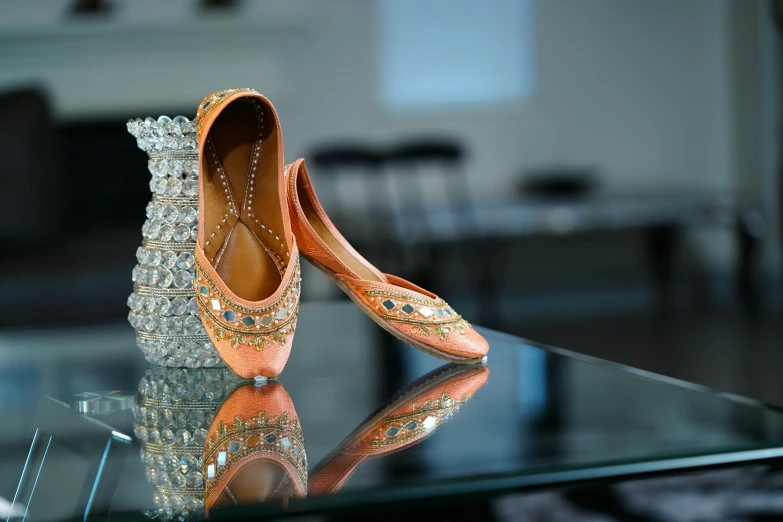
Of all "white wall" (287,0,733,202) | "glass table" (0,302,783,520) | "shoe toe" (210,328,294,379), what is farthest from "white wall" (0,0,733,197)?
"shoe toe" (210,328,294,379)

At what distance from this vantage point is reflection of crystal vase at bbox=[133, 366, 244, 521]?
438 mm

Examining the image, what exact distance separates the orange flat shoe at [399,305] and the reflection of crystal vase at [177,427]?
12 cm

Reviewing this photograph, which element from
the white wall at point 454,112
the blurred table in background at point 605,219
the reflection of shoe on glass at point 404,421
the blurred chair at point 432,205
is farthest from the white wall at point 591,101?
the reflection of shoe on glass at point 404,421

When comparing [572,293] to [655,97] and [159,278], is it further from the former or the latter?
[159,278]

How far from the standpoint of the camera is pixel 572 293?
3.66 m

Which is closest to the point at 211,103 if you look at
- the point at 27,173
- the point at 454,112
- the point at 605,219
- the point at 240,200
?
the point at 240,200

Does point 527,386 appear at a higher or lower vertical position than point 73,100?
lower

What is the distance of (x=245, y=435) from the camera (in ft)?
1.73

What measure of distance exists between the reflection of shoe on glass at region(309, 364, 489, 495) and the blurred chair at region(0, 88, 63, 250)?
1.76m

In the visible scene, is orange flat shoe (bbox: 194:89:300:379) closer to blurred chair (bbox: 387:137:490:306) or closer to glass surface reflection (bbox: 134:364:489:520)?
glass surface reflection (bbox: 134:364:489:520)

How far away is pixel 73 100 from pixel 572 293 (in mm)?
2141

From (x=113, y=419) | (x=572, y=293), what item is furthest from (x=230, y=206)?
(x=572, y=293)

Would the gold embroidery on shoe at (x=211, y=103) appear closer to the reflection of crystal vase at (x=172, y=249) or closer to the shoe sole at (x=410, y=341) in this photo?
the reflection of crystal vase at (x=172, y=249)

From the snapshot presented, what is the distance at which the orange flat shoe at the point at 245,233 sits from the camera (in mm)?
612
